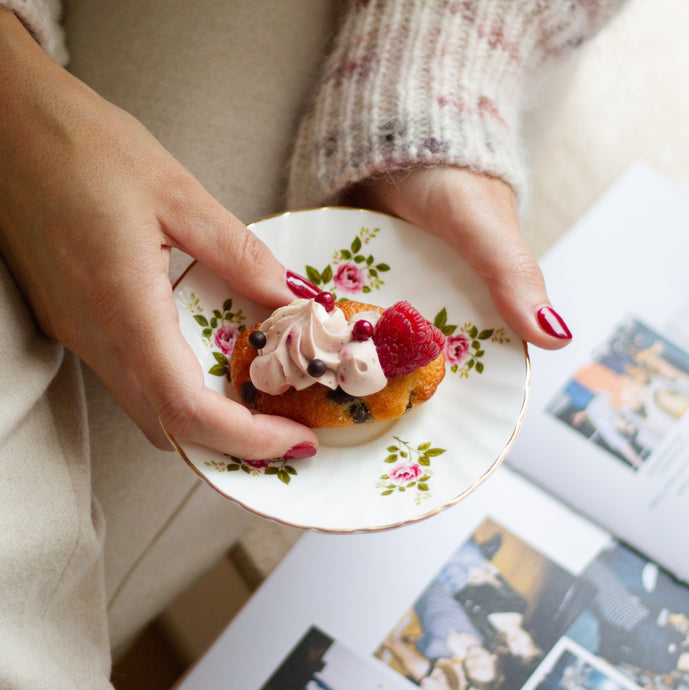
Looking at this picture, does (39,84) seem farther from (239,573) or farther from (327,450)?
(239,573)

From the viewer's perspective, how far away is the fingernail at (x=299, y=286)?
69cm

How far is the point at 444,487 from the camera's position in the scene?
62 centimetres

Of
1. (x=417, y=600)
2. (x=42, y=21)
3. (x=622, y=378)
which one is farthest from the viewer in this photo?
(x=622, y=378)

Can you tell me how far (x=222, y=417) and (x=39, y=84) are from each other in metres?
0.39

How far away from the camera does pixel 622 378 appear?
3.14 ft

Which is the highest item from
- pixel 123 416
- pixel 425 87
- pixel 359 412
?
pixel 425 87

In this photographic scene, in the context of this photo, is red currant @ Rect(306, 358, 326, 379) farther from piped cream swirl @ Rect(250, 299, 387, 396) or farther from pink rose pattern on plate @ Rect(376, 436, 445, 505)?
pink rose pattern on plate @ Rect(376, 436, 445, 505)

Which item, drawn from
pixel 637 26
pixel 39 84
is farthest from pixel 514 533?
pixel 637 26

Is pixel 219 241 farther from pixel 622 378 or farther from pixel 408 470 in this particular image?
pixel 622 378

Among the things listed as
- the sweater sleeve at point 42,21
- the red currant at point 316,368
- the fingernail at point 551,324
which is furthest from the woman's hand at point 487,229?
the sweater sleeve at point 42,21

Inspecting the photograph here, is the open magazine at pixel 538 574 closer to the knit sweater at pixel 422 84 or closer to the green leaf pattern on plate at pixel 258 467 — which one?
the green leaf pattern on plate at pixel 258 467

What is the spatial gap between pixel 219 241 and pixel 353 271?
17 cm

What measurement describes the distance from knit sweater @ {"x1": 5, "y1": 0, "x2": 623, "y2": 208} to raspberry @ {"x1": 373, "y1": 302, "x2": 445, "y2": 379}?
206 mm

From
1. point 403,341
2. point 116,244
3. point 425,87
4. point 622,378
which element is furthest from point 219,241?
point 622,378
